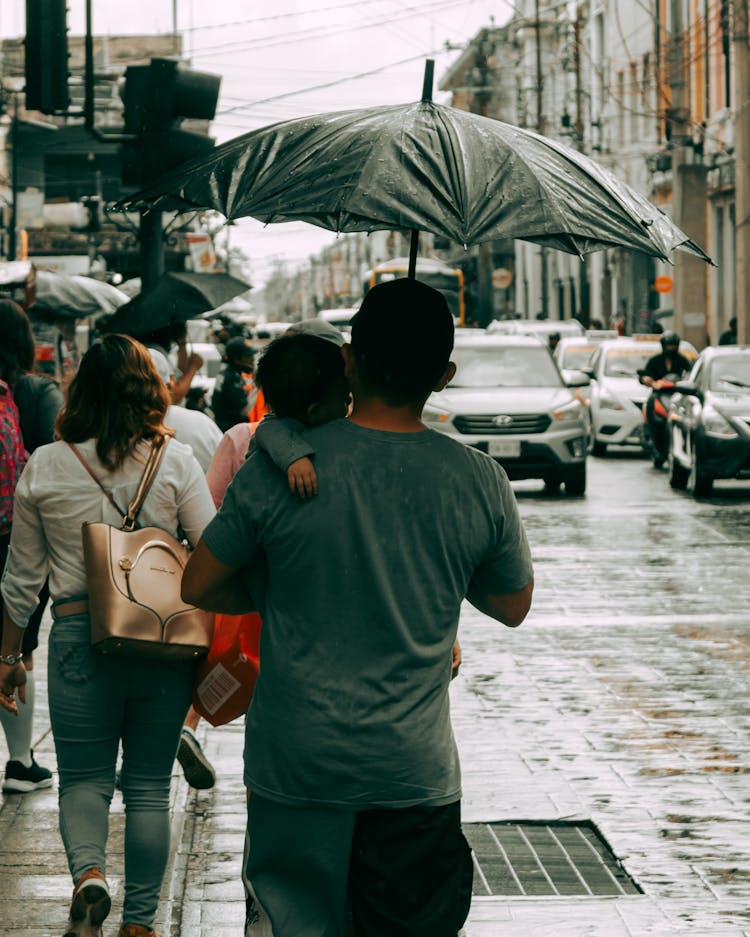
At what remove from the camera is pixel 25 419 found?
6.60 metres

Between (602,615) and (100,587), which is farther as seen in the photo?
(602,615)

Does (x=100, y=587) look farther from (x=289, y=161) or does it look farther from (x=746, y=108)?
(x=746, y=108)

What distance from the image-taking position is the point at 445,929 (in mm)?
3336

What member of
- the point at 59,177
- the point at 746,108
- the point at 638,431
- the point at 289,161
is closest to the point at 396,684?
the point at 289,161

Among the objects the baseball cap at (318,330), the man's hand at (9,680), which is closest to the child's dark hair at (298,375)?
the baseball cap at (318,330)

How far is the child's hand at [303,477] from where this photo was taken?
3.30 metres

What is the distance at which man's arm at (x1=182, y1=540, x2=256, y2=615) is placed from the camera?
3.46 metres

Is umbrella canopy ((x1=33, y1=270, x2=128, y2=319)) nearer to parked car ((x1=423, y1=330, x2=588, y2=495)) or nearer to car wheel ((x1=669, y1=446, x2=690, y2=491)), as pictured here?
parked car ((x1=423, y1=330, x2=588, y2=495))

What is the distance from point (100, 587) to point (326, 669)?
5.01ft

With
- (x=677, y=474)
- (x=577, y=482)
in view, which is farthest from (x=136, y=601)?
(x=677, y=474)

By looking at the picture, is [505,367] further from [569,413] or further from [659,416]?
[659,416]

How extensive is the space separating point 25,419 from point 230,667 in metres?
2.17

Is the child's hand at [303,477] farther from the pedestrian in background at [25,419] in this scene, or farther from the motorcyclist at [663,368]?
the motorcyclist at [663,368]

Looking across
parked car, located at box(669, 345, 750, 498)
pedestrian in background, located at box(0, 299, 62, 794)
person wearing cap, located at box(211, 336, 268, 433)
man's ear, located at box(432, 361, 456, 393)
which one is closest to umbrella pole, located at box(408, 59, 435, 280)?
man's ear, located at box(432, 361, 456, 393)
